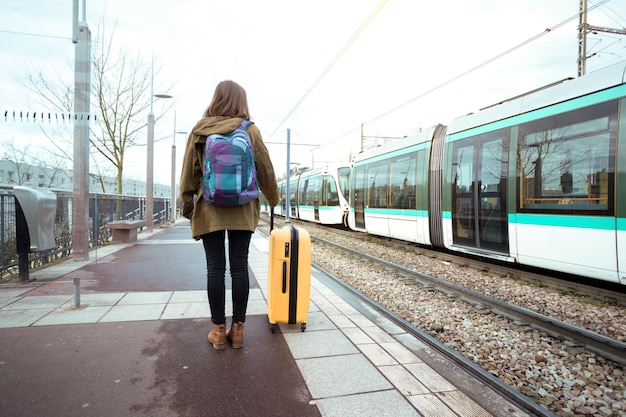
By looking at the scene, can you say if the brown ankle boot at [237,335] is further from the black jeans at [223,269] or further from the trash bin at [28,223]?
the trash bin at [28,223]

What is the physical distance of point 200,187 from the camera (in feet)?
8.68

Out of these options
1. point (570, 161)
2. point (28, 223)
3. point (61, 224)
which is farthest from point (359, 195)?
point (28, 223)

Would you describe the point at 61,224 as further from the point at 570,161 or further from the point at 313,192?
the point at 313,192

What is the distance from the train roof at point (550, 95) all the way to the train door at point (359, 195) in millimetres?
4718

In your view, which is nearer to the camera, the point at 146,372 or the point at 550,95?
the point at 146,372

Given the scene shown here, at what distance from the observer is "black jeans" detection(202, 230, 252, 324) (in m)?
2.64

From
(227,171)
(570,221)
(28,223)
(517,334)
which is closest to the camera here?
(227,171)

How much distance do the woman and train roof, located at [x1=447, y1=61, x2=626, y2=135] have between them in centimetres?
486

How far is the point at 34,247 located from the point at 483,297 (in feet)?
19.6

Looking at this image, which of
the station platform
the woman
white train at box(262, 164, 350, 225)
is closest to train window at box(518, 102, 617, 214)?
the station platform

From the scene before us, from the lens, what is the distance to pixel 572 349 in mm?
3268

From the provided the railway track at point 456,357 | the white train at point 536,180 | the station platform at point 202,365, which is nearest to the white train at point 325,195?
the white train at point 536,180

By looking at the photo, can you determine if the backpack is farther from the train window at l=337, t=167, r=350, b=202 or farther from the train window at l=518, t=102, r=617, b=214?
the train window at l=337, t=167, r=350, b=202

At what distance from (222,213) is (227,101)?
880mm
